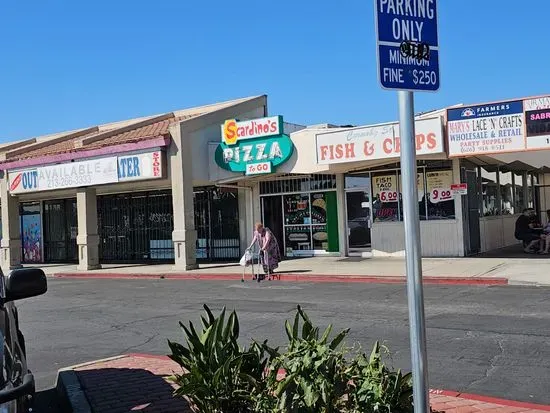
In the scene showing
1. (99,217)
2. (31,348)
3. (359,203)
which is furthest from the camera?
(99,217)

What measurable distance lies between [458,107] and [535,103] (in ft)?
6.62

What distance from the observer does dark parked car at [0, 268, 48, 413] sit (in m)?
3.09

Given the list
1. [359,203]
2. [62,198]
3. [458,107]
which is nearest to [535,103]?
[458,107]

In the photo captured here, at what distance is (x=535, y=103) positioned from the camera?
16.1m

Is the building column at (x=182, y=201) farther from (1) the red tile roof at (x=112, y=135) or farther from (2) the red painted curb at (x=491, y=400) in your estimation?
(2) the red painted curb at (x=491, y=400)

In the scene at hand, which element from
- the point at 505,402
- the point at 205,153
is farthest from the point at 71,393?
the point at 205,153

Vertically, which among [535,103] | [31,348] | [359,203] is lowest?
[31,348]

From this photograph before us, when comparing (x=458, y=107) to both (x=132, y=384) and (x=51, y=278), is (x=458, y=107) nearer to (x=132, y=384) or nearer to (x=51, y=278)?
(x=132, y=384)

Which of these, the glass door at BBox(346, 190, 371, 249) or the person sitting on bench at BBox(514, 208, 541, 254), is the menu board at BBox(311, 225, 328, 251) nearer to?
the glass door at BBox(346, 190, 371, 249)

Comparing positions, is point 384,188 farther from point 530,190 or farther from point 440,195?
point 530,190

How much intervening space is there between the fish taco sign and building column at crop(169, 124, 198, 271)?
58.8 inches

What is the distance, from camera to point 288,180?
2375cm

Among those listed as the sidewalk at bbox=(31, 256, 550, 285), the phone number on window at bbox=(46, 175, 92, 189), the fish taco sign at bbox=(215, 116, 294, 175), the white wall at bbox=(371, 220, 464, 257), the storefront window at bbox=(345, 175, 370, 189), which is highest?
the fish taco sign at bbox=(215, 116, 294, 175)

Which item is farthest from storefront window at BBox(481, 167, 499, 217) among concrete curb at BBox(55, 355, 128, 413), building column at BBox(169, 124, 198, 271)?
concrete curb at BBox(55, 355, 128, 413)
